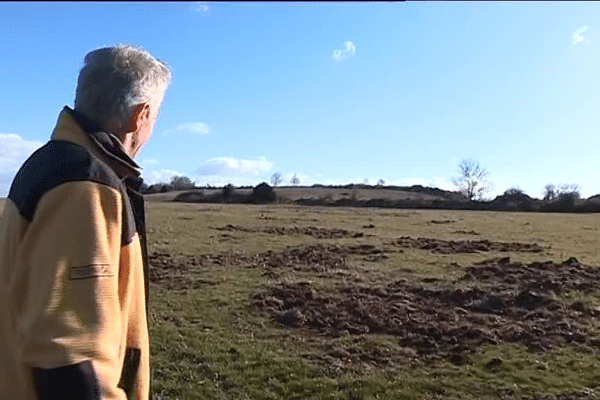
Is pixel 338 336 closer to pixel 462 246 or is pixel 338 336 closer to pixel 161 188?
pixel 462 246

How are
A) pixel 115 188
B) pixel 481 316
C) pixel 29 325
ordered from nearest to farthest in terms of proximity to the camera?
pixel 29 325 → pixel 115 188 → pixel 481 316

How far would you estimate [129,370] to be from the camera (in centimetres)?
230

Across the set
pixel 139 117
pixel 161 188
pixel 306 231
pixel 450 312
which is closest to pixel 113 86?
pixel 139 117

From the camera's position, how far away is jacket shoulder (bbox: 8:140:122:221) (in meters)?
2.07

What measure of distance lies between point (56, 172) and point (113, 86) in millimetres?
387

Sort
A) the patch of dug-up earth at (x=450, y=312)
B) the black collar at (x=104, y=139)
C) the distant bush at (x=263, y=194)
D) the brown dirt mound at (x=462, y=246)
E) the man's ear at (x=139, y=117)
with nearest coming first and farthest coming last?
the black collar at (x=104, y=139), the man's ear at (x=139, y=117), the patch of dug-up earth at (x=450, y=312), the brown dirt mound at (x=462, y=246), the distant bush at (x=263, y=194)

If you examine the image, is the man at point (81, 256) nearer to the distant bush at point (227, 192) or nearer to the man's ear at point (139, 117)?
the man's ear at point (139, 117)

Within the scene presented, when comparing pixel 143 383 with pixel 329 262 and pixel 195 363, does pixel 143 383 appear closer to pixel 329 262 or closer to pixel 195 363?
pixel 195 363

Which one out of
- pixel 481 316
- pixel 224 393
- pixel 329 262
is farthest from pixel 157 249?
pixel 224 393

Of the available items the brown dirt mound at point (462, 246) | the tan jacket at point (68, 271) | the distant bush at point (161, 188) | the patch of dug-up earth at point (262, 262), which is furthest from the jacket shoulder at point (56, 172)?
the distant bush at point (161, 188)

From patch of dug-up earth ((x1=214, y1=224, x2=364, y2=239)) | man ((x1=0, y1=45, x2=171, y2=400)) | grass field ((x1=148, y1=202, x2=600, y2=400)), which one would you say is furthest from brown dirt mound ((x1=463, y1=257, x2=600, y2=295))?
man ((x1=0, y1=45, x2=171, y2=400))

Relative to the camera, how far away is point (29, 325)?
1998mm

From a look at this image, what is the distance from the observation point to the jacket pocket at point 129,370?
2275 millimetres

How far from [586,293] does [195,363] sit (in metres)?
8.81
